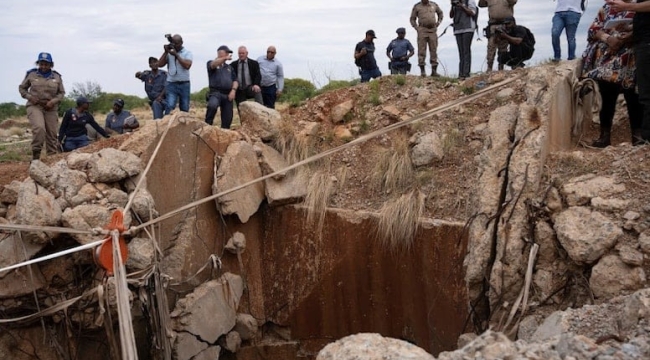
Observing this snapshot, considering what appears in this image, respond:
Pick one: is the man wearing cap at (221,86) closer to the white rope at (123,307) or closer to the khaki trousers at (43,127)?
the khaki trousers at (43,127)

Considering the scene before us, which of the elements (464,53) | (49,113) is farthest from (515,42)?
(49,113)

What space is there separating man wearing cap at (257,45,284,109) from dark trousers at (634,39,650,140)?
5388mm

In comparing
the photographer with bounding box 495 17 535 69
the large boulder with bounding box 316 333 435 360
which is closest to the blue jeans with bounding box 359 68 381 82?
the photographer with bounding box 495 17 535 69

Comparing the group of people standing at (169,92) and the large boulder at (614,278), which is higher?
the group of people standing at (169,92)

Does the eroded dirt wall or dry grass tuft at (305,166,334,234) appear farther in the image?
dry grass tuft at (305,166,334,234)

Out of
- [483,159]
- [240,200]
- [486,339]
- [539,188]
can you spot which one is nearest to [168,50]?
[240,200]

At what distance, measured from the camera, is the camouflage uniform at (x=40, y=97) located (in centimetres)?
842

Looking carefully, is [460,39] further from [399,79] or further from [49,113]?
[49,113]

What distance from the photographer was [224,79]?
28.9 ft

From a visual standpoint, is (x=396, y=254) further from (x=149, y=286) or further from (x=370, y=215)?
(x=149, y=286)

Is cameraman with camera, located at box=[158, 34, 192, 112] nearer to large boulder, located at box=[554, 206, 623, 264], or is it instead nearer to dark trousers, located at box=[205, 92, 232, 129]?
dark trousers, located at box=[205, 92, 232, 129]

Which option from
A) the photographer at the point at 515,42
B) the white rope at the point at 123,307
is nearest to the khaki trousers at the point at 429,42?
the photographer at the point at 515,42

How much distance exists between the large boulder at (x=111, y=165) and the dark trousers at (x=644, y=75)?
4.66 m

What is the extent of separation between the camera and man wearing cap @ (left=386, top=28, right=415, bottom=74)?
10602 millimetres
